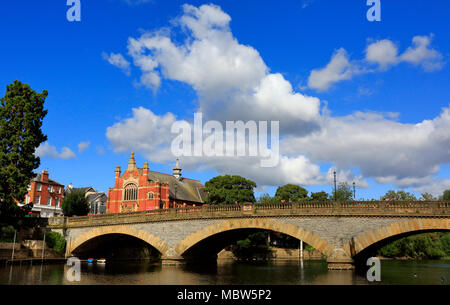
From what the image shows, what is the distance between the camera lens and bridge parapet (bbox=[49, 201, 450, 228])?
97.8ft

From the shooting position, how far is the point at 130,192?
80.4 meters

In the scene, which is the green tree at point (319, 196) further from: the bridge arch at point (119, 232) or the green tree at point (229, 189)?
the bridge arch at point (119, 232)

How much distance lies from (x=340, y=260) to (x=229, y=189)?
42.8 metres

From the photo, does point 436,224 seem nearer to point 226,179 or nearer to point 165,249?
point 165,249

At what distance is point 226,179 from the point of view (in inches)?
2916

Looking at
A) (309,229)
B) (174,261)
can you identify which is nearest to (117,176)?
(174,261)

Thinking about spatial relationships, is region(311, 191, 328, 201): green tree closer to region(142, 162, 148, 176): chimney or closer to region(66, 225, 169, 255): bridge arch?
region(142, 162, 148, 176): chimney

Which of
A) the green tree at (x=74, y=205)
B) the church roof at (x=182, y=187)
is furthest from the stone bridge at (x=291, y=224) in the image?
the church roof at (x=182, y=187)

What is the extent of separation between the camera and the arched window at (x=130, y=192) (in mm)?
79688

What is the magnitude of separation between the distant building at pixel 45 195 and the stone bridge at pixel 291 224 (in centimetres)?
3458

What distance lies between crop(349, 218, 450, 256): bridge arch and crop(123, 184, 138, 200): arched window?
181 ft

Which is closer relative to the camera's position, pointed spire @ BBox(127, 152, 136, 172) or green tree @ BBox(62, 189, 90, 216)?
green tree @ BBox(62, 189, 90, 216)

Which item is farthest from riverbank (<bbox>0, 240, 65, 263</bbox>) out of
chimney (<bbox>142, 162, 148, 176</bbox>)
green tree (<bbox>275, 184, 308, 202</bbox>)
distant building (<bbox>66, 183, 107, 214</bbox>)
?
distant building (<bbox>66, 183, 107, 214</bbox>)
